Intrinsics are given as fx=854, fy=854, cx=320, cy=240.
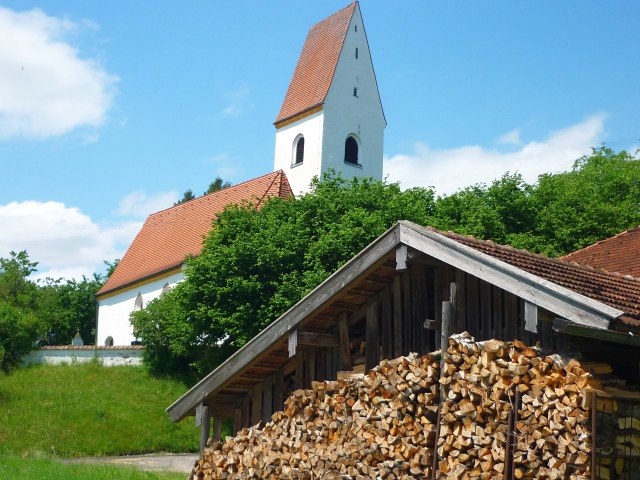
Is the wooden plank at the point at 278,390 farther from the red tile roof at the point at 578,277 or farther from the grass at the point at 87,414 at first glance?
the grass at the point at 87,414

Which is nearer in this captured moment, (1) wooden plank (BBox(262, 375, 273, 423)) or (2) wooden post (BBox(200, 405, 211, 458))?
(1) wooden plank (BBox(262, 375, 273, 423))

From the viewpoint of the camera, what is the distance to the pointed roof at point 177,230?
42438 millimetres

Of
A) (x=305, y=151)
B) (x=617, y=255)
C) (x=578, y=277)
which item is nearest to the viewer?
(x=578, y=277)

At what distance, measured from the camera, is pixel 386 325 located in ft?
31.0

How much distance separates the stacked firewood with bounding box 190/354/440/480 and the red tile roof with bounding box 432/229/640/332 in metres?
1.34

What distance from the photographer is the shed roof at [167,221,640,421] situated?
23.7ft

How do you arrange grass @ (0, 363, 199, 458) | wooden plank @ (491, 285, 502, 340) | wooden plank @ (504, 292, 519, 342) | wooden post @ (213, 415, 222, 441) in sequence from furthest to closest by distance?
grass @ (0, 363, 199, 458) → wooden post @ (213, 415, 222, 441) → wooden plank @ (491, 285, 502, 340) → wooden plank @ (504, 292, 519, 342)

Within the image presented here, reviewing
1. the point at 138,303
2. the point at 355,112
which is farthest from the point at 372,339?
the point at 138,303

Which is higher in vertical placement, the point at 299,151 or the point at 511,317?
the point at 299,151

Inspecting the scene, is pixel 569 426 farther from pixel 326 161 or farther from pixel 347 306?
pixel 326 161

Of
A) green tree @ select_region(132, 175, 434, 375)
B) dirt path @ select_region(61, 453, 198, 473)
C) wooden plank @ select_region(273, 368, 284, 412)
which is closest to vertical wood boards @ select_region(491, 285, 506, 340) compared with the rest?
wooden plank @ select_region(273, 368, 284, 412)

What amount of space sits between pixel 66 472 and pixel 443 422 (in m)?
Result: 11.1

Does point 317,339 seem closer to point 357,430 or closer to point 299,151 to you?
point 357,430

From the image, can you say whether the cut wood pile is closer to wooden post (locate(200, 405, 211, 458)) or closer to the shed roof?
the shed roof
